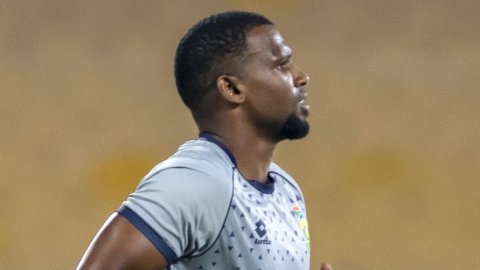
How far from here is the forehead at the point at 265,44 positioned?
1.27m

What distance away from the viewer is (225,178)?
116 cm

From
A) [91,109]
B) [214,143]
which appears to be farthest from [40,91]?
[214,143]

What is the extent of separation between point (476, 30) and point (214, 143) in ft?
5.84

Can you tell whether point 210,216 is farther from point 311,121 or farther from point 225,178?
point 311,121

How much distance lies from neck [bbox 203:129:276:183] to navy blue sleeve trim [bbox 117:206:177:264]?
200 mm

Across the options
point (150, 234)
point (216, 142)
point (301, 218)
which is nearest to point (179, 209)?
point (150, 234)

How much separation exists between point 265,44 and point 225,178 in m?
0.23

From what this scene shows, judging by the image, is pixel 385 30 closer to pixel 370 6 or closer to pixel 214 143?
pixel 370 6

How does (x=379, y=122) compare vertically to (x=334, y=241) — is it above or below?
above

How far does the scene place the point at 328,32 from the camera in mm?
2832

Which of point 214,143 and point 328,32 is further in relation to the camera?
point 328,32

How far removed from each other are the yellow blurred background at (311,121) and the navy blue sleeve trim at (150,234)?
1.72 metres

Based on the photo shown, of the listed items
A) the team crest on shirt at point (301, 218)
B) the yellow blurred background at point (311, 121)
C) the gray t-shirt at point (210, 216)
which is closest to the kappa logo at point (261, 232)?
the gray t-shirt at point (210, 216)

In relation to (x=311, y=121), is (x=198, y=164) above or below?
above
